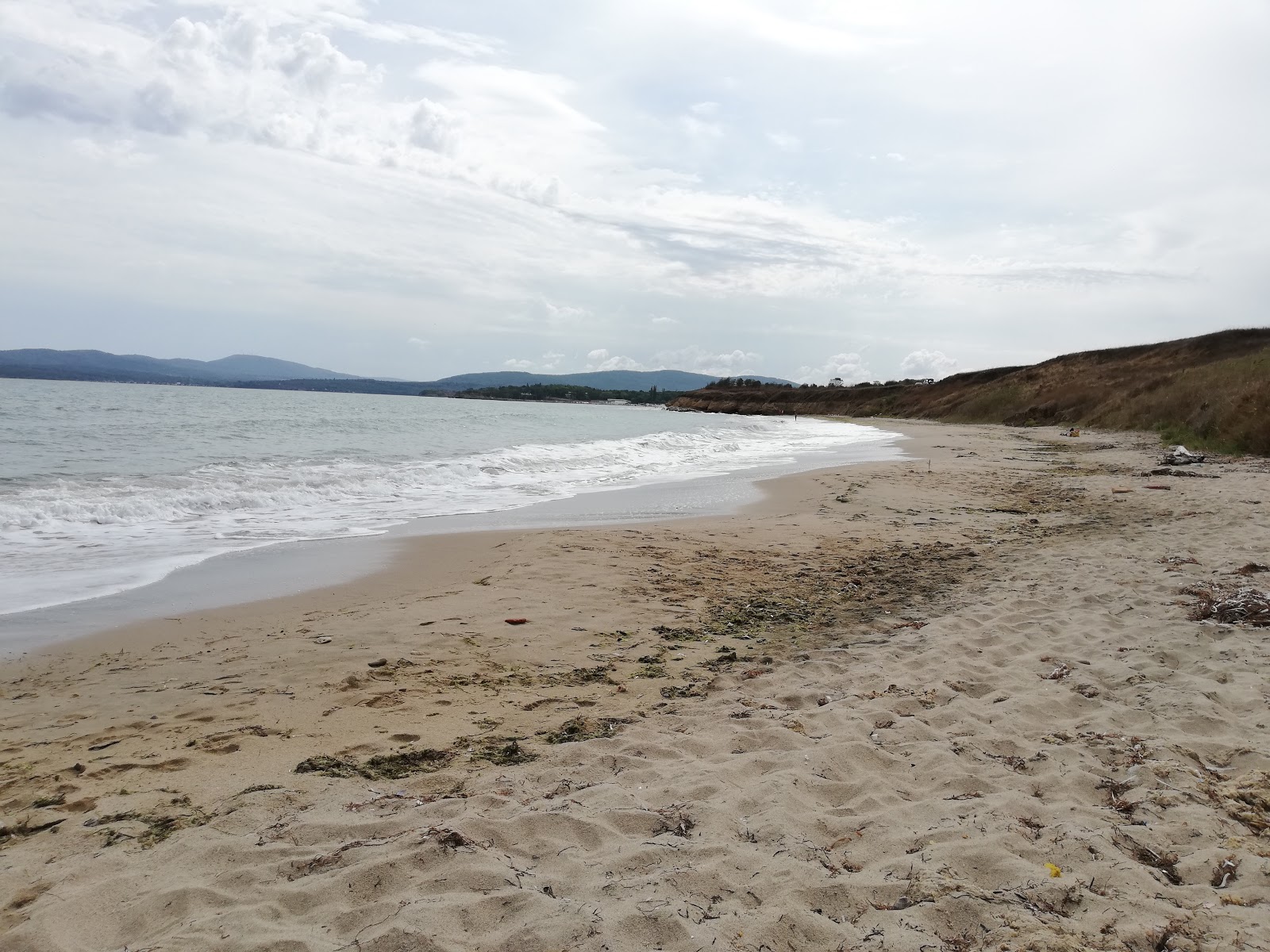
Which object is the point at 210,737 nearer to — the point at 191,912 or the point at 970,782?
the point at 191,912

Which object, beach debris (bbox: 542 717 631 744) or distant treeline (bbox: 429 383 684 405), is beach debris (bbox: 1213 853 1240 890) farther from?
distant treeline (bbox: 429 383 684 405)

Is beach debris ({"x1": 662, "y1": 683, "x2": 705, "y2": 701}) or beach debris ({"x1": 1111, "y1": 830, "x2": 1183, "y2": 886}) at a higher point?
beach debris ({"x1": 1111, "y1": 830, "x2": 1183, "y2": 886})

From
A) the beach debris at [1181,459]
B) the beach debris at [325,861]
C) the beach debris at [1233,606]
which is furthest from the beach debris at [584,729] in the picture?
the beach debris at [1181,459]

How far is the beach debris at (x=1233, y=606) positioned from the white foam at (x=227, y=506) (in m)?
8.74

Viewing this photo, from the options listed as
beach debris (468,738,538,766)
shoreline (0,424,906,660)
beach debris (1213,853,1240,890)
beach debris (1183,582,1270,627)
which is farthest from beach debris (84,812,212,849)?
beach debris (1183,582,1270,627)

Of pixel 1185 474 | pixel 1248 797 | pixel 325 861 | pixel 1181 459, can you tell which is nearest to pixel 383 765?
pixel 325 861

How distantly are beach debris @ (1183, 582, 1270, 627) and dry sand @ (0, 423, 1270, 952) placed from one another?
0.54 feet

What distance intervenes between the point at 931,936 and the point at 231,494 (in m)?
11.7

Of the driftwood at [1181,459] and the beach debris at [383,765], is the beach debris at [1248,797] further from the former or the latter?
the driftwood at [1181,459]

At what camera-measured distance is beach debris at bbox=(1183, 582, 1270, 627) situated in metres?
4.85

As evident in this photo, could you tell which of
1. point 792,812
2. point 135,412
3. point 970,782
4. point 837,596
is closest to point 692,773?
point 792,812

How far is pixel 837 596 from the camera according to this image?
21.0 feet

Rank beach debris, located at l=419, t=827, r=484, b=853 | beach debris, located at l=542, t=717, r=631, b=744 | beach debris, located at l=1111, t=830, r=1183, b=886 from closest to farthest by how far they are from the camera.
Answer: beach debris, located at l=1111, t=830, r=1183, b=886 → beach debris, located at l=419, t=827, r=484, b=853 → beach debris, located at l=542, t=717, r=631, b=744

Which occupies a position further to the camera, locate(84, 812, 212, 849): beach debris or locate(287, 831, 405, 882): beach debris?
locate(84, 812, 212, 849): beach debris
